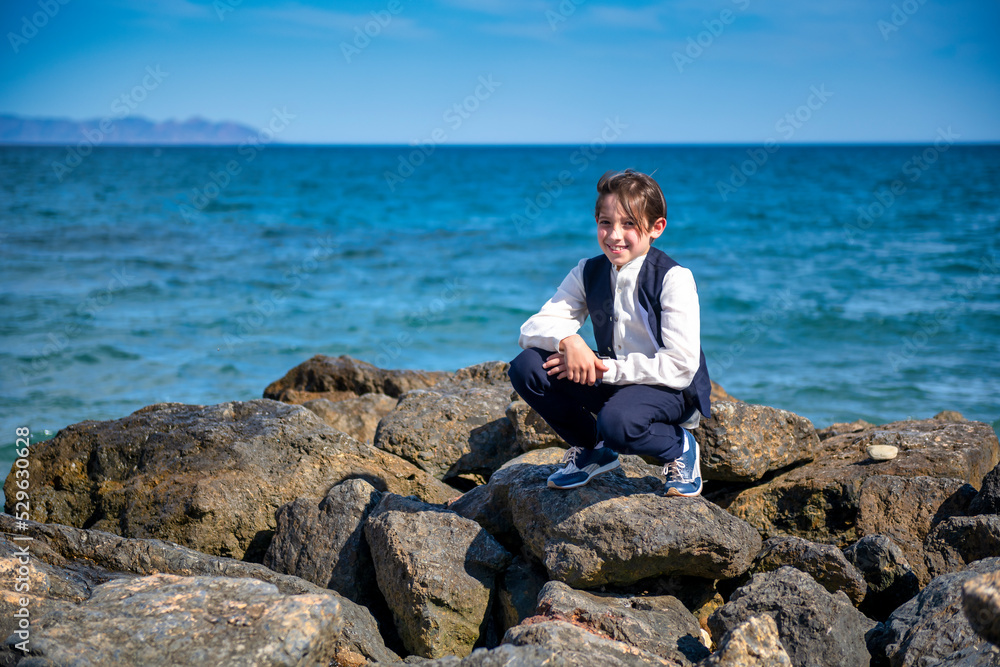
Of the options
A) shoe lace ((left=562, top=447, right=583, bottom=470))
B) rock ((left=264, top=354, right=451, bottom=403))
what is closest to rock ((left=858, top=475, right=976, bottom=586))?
shoe lace ((left=562, top=447, right=583, bottom=470))

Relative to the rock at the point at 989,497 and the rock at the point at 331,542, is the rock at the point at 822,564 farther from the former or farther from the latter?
the rock at the point at 331,542

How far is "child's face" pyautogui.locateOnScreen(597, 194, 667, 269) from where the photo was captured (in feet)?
10.6

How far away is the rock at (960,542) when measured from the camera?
3.48 m

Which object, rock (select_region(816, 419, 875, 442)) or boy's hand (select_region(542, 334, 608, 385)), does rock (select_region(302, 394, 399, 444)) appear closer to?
boy's hand (select_region(542, 334, 608, 385))

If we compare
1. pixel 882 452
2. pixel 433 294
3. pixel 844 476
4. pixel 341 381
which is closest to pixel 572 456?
pixel 844 476

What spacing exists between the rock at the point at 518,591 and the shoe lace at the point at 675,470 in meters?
0.75

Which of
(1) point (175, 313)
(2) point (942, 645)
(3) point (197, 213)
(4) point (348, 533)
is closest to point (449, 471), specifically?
(4) point (348, 533)

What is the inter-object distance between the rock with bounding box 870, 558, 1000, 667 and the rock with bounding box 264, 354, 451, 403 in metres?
4.04

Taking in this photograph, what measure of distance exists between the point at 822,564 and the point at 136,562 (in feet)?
10.1

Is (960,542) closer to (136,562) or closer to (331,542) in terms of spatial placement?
(331,542)

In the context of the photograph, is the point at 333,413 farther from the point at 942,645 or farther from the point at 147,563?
the point at 942,645

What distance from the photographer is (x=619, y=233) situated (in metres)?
3.24

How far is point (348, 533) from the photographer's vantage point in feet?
12.0

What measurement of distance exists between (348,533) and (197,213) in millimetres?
24018
